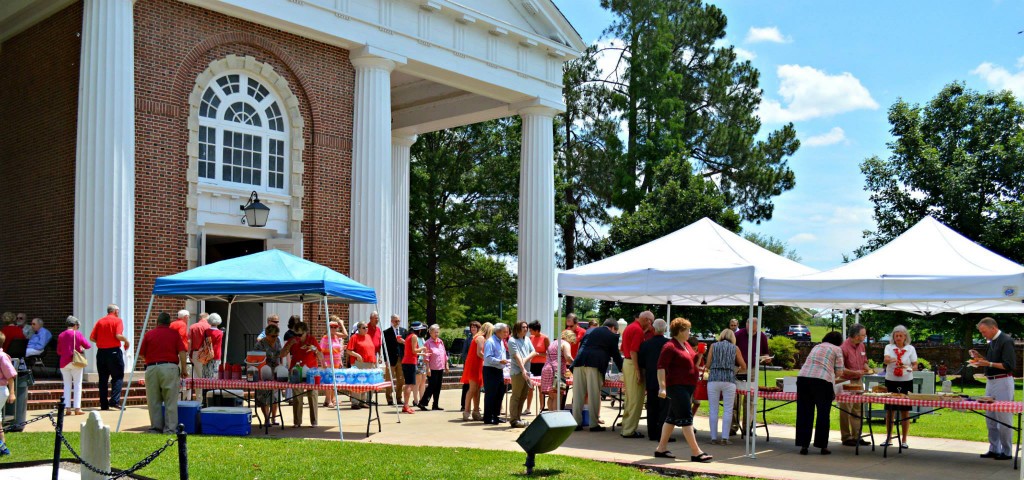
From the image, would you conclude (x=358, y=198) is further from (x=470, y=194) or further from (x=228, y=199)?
(x=470, y=194)

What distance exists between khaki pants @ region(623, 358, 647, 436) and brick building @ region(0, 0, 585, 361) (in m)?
8.87

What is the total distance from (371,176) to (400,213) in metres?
7.48

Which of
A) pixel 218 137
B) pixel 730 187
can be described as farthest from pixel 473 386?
pixel 730 187

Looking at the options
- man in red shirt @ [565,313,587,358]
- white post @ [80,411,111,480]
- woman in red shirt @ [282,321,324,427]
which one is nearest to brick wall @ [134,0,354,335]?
woman in red shirt @ [282,321,324,427]

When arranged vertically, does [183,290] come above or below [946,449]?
above

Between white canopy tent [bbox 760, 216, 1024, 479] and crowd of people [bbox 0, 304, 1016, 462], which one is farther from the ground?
white canopy tent [bbox 760, 216, 1024, 479]

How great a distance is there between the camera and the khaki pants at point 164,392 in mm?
12844

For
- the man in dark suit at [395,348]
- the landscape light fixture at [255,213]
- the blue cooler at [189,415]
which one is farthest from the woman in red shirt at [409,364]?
the blue cooler at [189,415]

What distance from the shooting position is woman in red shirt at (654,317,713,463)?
11.2 meters

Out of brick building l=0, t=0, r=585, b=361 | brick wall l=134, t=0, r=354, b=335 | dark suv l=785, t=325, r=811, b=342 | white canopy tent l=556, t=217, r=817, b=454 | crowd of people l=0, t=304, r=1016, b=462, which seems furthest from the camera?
dark suv l=785, t=325, r=811, b=342

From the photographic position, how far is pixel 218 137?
1986 centimetres

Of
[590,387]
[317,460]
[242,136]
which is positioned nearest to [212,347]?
[317,460]

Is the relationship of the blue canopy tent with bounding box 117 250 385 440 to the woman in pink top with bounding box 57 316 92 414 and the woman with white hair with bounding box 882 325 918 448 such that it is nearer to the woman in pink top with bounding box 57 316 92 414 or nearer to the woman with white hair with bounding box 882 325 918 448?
the woman in pink top with bounding box 57 316 92 414

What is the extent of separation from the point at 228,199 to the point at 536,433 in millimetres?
12154
